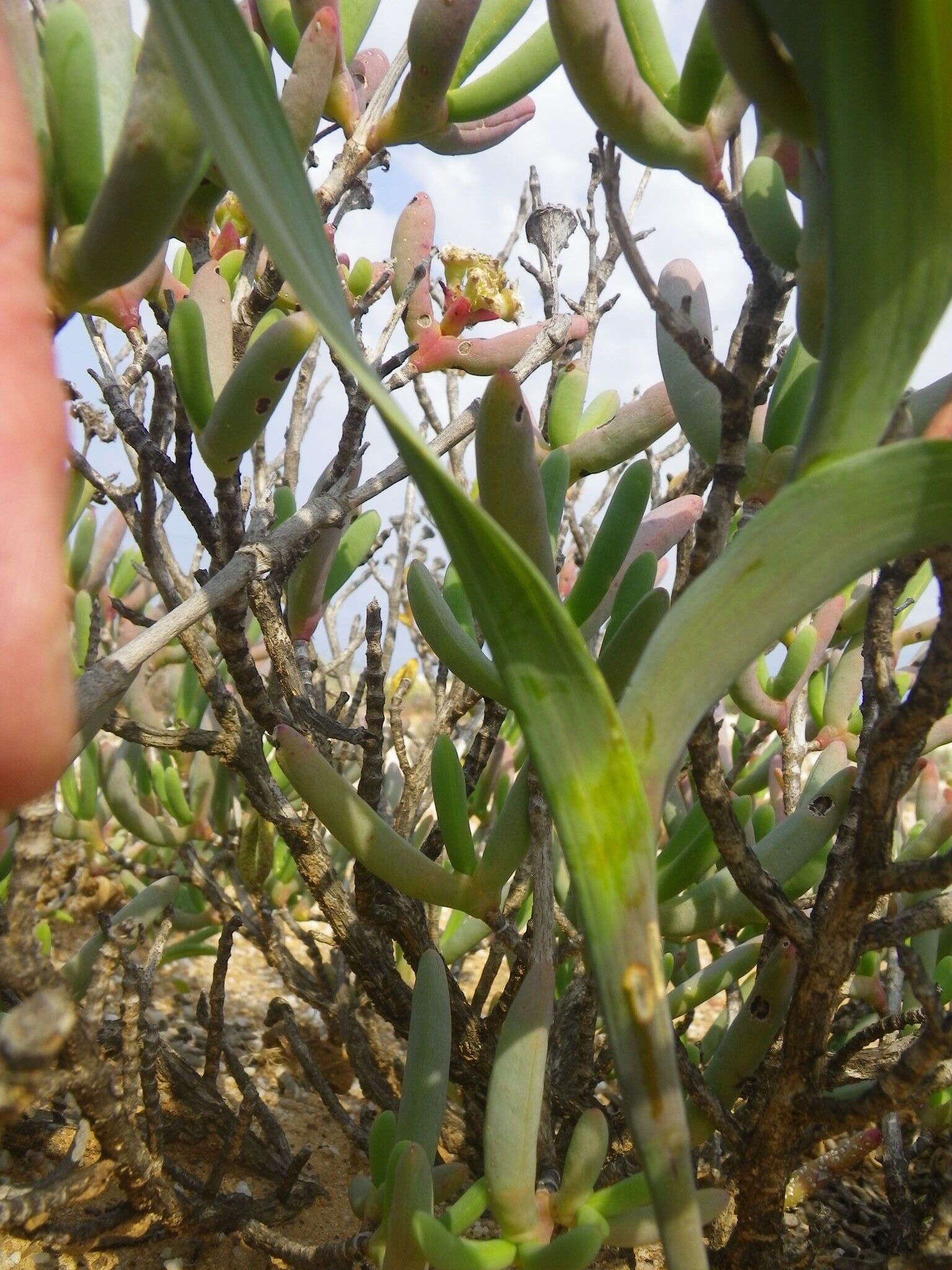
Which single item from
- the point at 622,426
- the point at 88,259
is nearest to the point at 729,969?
the point at 622,426

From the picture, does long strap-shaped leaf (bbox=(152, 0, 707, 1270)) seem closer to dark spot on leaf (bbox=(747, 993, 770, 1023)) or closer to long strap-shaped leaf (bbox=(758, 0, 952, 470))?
long strap-shaped leaf (bbox=(758, 0, 952, 470))

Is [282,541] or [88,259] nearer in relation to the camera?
[88,259]

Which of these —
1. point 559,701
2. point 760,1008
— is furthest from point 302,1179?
point 559,701

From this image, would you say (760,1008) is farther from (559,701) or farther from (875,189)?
(875,189)

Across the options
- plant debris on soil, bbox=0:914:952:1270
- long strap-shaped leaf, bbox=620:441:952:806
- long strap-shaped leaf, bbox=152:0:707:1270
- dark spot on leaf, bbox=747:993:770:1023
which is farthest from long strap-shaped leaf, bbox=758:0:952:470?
plant debris on soil, bbox=0:914:952:1270

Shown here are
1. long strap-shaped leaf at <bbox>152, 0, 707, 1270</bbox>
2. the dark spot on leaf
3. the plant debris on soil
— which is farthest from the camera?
the plant debris on soil

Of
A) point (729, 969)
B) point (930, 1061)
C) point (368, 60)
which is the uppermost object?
point (368, 60)

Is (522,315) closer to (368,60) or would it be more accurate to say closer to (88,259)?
(368,60)
